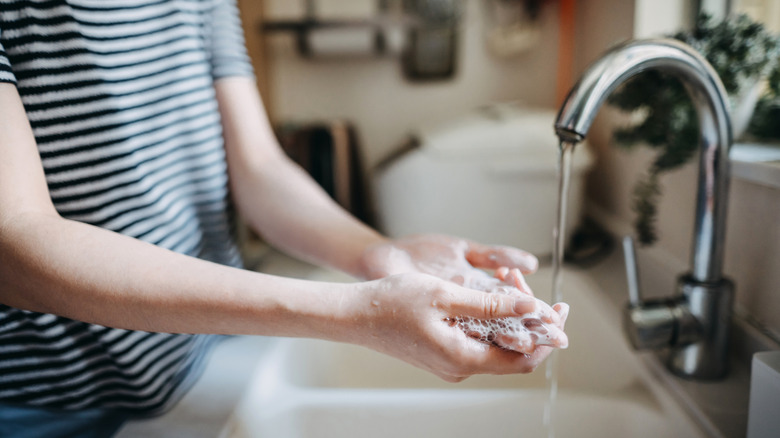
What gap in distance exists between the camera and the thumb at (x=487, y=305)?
13.3 inches

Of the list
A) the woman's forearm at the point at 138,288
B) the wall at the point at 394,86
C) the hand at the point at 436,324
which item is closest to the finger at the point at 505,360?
the hand at the point at 436,324

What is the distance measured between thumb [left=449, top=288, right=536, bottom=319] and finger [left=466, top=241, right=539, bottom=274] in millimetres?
122

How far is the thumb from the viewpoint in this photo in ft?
1.11

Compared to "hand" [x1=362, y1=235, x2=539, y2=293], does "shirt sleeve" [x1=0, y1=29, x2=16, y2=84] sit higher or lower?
higher

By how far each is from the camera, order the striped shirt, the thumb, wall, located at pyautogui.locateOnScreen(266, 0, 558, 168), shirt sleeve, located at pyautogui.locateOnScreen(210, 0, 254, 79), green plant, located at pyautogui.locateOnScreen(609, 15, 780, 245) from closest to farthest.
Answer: the thumb
the striped shirt
green plant, located at pyautogui.locateOnScreen(609, 15, 780, 245)
shirt sleeve, located at pyautogui.locateOnScreen(210, 0, 254, 79)
wall, located at pyautogui.locateOnScreen(266, 0, 558, 168)

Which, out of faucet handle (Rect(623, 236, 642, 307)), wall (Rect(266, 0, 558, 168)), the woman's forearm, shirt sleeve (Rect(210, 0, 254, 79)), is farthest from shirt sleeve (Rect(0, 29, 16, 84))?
wall (Rect(266, 0, 558, 168))

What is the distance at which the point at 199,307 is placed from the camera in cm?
37

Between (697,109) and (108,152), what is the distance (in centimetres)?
59

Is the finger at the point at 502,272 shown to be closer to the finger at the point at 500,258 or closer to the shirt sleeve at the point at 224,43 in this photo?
the finger at the point at 500,258

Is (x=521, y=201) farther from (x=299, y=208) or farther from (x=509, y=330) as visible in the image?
(x=509, y=330)

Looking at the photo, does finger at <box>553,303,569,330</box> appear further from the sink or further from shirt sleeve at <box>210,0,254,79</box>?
shirt sleeve at <box>210,0,254,79</box>

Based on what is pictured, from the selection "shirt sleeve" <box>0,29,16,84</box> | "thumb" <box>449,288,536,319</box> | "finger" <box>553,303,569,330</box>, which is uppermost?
"shirt sleeve" <box>0,29,16,84</box>

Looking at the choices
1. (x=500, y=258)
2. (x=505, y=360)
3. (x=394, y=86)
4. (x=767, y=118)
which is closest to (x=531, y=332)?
(x=505, y=360)

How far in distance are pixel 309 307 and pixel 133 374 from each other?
25cm
